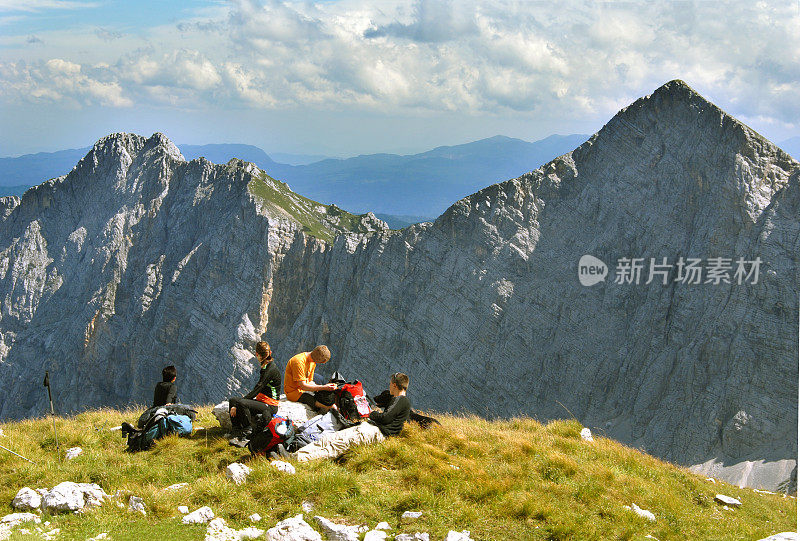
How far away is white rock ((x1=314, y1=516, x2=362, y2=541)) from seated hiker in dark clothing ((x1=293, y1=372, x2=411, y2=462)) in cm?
247

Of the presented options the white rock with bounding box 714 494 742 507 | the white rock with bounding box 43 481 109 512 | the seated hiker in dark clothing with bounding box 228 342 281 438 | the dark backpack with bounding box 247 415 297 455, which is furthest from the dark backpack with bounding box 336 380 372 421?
the white rock with bounding box 714 494 742 507

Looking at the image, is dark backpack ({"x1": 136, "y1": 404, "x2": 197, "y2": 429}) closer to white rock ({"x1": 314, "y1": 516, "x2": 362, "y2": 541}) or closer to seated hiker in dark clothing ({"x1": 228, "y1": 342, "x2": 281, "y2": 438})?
seated hiker in dark clothing ({"x1": 228, "y1": 342, "x2": 281, "y2": 438})

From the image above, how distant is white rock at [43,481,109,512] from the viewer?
9891mm

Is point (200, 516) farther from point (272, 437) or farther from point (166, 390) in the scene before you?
point (166, 390)

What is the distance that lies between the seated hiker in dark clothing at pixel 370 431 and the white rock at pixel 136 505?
2.92 meters

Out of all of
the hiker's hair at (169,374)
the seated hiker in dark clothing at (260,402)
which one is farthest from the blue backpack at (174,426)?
the seated hiker in dark clothing at (260,402)

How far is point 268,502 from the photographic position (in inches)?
402

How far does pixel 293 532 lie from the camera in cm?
898

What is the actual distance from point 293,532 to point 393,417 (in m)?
4.10

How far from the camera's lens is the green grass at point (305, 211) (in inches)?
3083

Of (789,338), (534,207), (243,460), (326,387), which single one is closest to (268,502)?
(243,460)

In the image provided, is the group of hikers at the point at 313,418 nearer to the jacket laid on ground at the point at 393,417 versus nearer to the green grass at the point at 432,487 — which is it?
the jacket laid on ground at the point at 393,417

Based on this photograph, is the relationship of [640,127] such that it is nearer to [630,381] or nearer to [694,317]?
[694,317]

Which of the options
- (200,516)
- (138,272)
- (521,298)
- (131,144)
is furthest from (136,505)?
(131,144)
